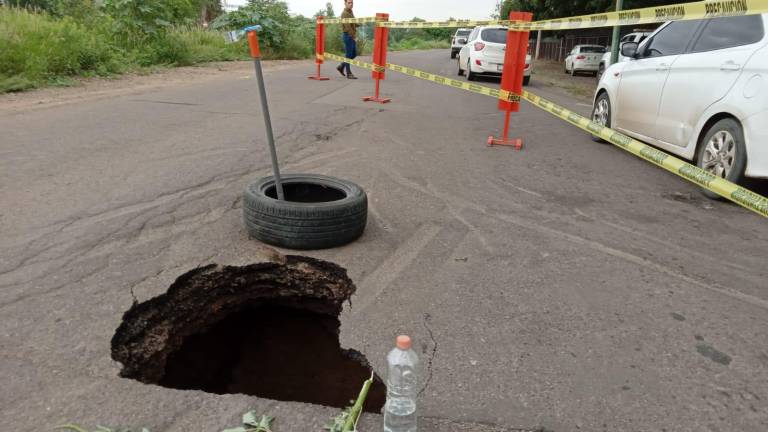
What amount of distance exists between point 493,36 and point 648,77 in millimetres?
10744

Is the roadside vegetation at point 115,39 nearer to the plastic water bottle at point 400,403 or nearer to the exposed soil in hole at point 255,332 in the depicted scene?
the exposed soil in hole at point 255,332

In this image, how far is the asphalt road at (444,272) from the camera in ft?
8.16

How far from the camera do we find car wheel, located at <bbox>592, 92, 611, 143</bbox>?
822 cm

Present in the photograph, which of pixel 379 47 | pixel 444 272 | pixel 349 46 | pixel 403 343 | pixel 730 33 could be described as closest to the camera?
pixel 403 343

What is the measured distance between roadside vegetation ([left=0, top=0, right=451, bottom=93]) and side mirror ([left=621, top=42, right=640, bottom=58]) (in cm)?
1027

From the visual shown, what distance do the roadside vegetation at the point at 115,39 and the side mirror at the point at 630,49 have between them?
10.3 meters

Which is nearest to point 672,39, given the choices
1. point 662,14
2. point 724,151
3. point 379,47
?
point 724,151

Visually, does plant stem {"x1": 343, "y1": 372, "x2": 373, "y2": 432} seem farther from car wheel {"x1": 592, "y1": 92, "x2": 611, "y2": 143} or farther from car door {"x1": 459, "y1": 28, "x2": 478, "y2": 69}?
car door {"x1": 459, "y1": 28, "x2": 478, "y2": 69}

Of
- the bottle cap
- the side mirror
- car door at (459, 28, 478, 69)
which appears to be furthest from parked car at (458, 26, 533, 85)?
the bottle cap

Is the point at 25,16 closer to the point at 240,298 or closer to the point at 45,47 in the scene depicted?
the point at 45,47

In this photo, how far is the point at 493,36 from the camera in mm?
17125

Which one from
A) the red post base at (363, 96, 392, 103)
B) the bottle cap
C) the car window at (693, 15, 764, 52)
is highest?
the car window at (693, 15, 764, 52)

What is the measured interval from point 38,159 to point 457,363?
17.3ft

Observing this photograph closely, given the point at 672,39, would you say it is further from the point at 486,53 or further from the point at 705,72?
the point at 486,53
